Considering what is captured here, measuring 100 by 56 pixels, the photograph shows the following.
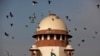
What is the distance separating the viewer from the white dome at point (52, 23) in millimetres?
44844

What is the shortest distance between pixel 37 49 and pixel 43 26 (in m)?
3.53

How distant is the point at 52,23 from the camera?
44.8 metres

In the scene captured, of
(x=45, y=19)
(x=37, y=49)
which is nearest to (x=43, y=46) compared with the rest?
(x=37, y=49)

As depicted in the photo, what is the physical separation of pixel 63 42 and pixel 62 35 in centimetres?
105

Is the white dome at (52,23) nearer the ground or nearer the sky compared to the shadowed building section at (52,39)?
nearer the sky

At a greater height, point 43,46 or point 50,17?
point 50,17

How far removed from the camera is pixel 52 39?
44.8 metres

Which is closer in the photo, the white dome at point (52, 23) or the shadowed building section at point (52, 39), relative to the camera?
the shadowed building section at point (52, 39)

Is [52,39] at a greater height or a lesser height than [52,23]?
lesser

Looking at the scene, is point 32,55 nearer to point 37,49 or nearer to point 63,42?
point 37,49

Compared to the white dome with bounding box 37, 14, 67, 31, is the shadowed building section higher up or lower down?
→ lower down

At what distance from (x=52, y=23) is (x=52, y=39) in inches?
91.7

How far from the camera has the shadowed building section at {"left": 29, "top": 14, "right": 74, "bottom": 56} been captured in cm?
4422

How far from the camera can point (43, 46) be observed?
4491 cm
